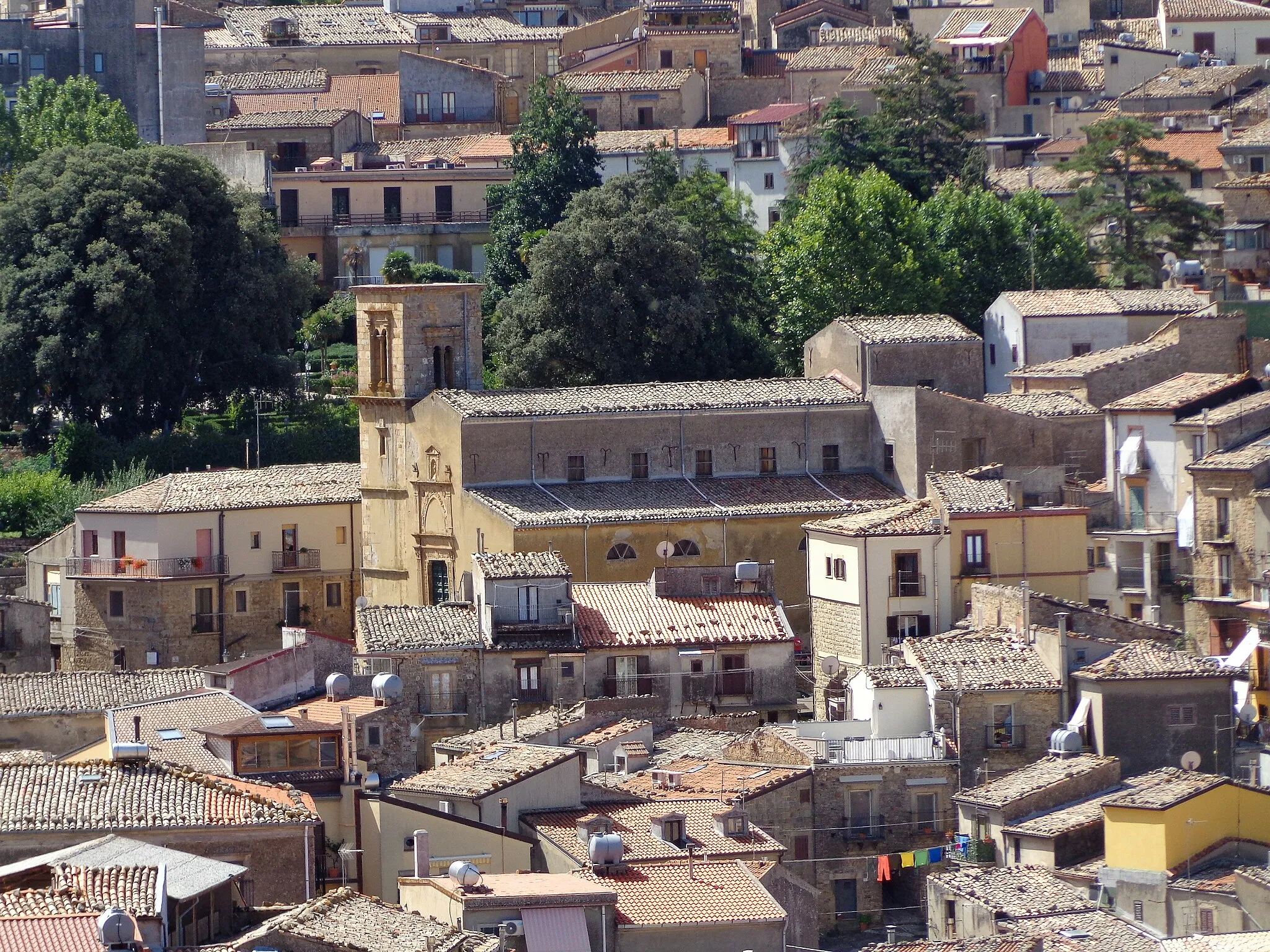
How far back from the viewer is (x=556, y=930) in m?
42.1

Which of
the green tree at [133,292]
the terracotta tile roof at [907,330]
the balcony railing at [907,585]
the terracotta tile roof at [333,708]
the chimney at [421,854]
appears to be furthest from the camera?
the green tree at [133,292]

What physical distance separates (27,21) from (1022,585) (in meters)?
53.4

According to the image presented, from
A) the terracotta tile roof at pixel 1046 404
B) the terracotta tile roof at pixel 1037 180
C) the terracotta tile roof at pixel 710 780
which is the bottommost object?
the terracotta tile roof at pixel 710 780

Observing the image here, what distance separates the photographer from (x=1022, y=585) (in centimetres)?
5706

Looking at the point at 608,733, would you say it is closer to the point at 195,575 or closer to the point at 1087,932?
the point at 1087,932

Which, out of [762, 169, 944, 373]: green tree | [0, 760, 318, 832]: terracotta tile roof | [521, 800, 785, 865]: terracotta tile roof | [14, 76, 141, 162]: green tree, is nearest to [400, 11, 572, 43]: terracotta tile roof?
[14, 76, 141, 162]: green tree

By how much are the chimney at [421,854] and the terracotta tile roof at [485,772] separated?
2.48m

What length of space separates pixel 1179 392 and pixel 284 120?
38714 mm

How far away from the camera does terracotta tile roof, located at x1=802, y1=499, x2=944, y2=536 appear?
6044 cm

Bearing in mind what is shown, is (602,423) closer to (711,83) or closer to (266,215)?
(266,215)

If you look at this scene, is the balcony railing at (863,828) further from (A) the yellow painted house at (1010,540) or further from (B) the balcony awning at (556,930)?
(B) the balcony awning at (556,930)

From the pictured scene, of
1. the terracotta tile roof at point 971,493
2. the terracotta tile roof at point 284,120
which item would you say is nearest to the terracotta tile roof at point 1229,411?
the terracotta tile roof at point 971,493

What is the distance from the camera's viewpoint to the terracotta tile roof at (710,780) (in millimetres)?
51375

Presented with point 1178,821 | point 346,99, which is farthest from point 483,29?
point 1178,821
